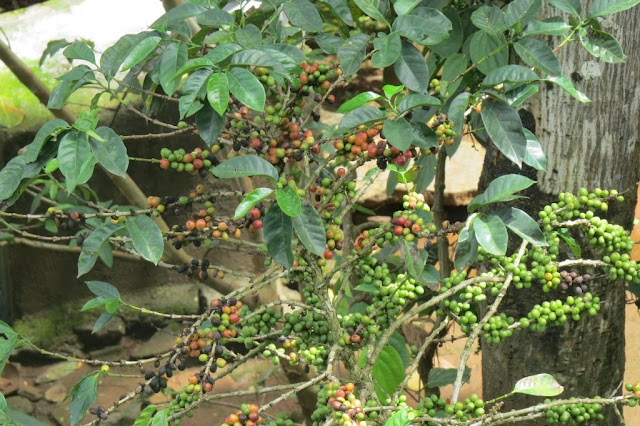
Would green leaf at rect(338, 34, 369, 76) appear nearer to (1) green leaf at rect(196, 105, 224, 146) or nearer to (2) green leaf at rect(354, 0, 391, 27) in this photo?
(2) green leaf at rect(354, 0, 391, 27)

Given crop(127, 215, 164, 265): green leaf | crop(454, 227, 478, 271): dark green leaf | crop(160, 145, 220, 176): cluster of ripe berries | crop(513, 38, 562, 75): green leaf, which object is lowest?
crop(454, 227, 478, 271): dark green leaf

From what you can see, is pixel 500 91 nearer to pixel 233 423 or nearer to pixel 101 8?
pixel 233 423

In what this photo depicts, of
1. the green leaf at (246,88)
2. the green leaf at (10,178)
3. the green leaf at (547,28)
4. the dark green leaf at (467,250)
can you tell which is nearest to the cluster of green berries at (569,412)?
the dark green leaf at (467,250)

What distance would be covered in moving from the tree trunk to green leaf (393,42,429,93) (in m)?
0.43

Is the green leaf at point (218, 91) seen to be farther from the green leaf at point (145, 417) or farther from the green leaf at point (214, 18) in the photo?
the green leaf at point (145, 417)

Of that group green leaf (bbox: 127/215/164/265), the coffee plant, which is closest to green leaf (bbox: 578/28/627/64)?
the coffee plant

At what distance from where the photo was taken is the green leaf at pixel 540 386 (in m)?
1.22

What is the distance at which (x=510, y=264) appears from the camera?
134 cm

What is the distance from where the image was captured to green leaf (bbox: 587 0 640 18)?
1233 mm

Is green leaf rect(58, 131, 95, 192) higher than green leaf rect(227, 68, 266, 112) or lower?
lower

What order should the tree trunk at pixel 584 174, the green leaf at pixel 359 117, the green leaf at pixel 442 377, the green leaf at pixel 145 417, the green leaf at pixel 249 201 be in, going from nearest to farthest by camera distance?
the green leaf at pixel 249 201 → the green leaf at pixel 359 117 → the green leaf at pixel 145 417 → the tree trunk at pixel 584 174 → the green leaf at pixel 442 377

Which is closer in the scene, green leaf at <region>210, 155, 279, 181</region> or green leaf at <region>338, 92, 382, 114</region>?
green leaf at <region>210, 155, 279, 181</region>

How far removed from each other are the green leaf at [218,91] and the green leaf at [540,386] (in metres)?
0.64

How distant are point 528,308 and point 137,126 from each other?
7.18 ft
